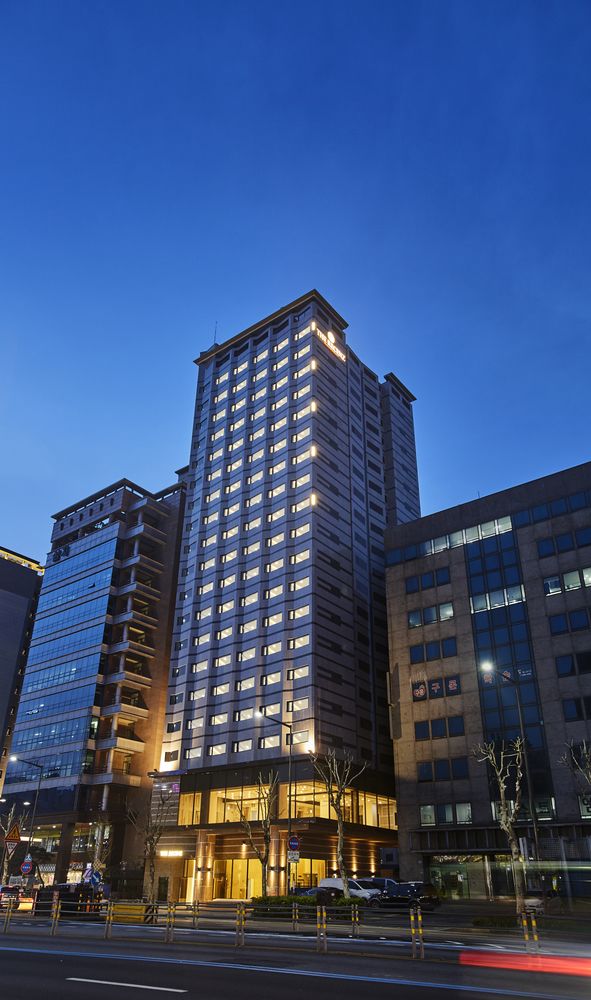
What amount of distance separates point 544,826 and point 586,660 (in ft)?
44.1

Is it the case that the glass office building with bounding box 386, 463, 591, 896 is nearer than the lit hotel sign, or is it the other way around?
the glass office building with bounding box 386, 463, 591, 896

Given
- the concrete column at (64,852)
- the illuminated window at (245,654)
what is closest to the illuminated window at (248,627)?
the illuminated window at (245,654)

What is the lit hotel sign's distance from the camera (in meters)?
98.2

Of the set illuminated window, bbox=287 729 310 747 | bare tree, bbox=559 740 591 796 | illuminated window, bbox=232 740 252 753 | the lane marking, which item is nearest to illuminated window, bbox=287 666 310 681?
illuminated window, bbox=287 729 310 747

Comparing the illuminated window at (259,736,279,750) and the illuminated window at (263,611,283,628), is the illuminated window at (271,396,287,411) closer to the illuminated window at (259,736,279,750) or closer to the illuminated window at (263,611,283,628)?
the illuminated window at (263,611,283,628)

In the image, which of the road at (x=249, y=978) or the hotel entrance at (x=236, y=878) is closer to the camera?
the road at (x=249, y=978)

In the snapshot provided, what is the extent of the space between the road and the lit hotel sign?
8562 centimetres

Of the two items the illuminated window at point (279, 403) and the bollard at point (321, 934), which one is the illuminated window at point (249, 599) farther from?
the bollard at point (321, 934)

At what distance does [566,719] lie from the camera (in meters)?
57.6

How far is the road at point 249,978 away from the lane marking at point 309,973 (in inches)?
0.7

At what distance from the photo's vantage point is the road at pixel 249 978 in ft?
41.9

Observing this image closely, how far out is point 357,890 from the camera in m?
48.5

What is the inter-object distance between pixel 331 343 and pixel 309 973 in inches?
3571

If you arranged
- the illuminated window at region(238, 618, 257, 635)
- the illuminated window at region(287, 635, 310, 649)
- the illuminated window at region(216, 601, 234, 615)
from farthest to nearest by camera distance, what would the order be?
the illuminated window at region(216, 601, 234, 615) → the illuminated window at region(238, 618, 257, 635) → the illuminated window at region(287, 635, 310, 649)
